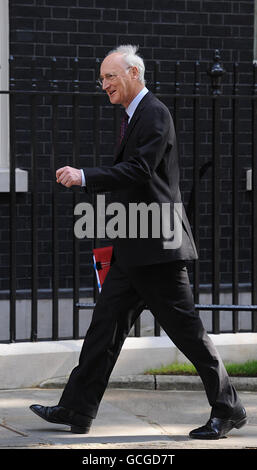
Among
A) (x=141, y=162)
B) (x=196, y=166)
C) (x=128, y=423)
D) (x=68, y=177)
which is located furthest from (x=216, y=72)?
(x=128, y=423)

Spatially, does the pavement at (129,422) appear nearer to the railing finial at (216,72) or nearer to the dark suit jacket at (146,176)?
the dark suit jacket at (146,176)

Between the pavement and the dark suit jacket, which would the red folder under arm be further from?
the pavement

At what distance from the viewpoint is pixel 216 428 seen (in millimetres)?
5430

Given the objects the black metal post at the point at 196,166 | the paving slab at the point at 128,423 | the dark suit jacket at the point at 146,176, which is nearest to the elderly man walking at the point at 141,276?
the dark suit jacket at the point at 146,176

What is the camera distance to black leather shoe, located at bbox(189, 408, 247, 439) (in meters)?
5.43

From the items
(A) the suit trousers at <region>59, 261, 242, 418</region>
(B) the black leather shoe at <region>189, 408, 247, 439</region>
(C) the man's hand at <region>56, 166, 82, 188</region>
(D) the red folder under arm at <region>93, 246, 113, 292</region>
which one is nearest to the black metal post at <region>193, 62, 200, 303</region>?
(D) the red folder under arm at <region>93, 246, 113, 292</region>

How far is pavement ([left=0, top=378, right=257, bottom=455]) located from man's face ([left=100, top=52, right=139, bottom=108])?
1.70 meters

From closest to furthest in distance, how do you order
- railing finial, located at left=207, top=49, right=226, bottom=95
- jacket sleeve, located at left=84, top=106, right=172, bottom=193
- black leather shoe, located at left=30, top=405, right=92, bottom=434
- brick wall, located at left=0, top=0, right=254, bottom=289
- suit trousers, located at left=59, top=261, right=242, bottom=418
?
jacket sleeve, located at left=84, top=106, right=172, bottom=193, suit trousers, located at left=59, top=261, right=242, bottom=418, black leather shoe, located at left=30, top=405, right=92, bottom=434, railing finial, located at left=207, top=49, right=226, bottom=95, brick wall, located at left=0, top=0, right=254, bottom=289

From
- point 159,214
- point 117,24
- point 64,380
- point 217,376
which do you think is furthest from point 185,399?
point 117,24

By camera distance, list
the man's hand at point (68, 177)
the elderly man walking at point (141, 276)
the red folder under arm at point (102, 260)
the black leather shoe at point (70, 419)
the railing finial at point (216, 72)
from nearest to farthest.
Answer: the man's hand at point (68, 177) < the elderly man walking at point (141, 276) < the black leather shoe at point (70, 419) < the red folder under arm at point (102, 260) < the railing finial at point (216, 72)

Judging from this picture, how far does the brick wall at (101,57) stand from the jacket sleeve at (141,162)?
3.62m

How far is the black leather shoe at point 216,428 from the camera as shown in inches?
214

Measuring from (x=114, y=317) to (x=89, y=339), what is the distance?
18cm

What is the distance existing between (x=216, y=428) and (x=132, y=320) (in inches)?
27.2
